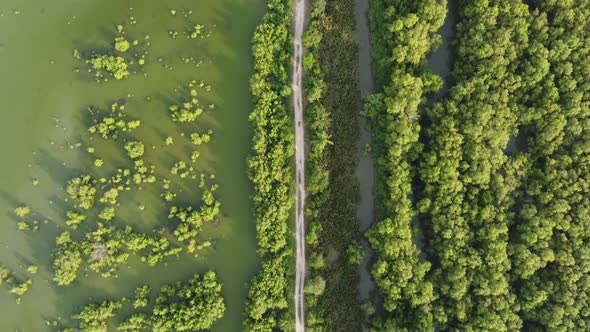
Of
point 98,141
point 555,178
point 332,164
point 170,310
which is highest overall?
point 98,141

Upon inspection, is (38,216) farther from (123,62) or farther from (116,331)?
(123,62)

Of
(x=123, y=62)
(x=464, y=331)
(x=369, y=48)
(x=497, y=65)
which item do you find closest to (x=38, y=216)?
(x=123, y=62)

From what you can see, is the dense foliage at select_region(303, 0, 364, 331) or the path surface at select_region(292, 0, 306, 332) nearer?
the dense foliage at select_region(303, 0, 364, 331)

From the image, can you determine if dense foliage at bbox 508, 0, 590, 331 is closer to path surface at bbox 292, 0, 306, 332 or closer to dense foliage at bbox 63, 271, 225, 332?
path surface at bbox 292, 0, 306, 332

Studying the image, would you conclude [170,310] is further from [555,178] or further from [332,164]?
[555,178]

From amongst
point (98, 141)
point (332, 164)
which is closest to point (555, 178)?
point (332, 164)

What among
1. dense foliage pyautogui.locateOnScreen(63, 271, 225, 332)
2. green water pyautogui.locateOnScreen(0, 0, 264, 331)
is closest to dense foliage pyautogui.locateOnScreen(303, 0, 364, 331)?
green water pyautogui.locateOnScreen(0, 0, 264, 331)
